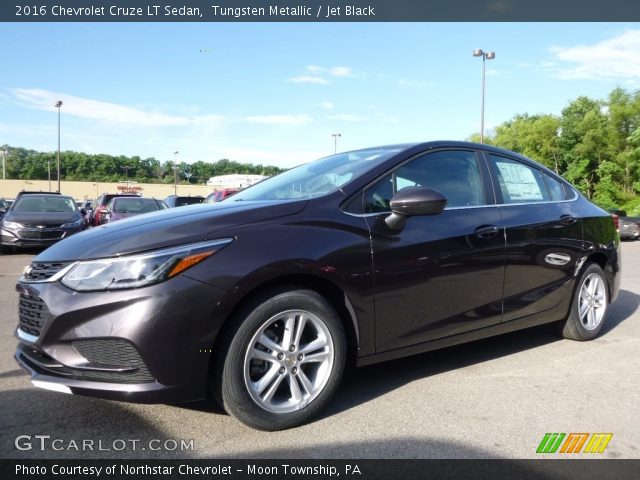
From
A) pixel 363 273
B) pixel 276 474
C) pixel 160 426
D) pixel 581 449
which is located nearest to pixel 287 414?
pixel 276 474

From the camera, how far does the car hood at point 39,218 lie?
11539 mm

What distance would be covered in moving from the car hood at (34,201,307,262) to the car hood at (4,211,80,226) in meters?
9.85

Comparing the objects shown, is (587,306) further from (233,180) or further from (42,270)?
(233,180)

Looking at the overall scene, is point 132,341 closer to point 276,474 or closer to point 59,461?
point 59,461

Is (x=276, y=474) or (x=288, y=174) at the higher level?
(x=288, y=174)

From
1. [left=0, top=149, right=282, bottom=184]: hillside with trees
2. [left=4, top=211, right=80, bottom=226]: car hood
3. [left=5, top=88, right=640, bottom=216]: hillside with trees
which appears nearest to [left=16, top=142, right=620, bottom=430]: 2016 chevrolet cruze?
[left=4, top=211, right=80, bottom=226]: car hood

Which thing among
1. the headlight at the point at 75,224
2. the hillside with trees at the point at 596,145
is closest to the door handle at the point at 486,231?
the headlight at the point at 75,224

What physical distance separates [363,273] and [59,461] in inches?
69.3

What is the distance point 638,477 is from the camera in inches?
91.2

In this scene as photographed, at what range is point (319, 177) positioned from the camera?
11.7 ft

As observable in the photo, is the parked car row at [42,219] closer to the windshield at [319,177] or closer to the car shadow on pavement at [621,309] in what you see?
the windshield at [319,177]

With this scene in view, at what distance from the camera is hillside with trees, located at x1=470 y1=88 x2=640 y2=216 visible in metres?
46.3

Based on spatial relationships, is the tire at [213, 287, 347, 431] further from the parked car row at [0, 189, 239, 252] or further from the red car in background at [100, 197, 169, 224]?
the red car in background at [100, 197, 169, 224]

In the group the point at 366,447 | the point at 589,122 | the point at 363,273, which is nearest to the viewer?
the point at 366,447
